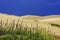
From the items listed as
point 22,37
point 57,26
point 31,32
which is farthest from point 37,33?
point 57,26

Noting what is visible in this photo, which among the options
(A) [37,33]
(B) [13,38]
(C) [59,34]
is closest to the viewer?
(B) [13,38]

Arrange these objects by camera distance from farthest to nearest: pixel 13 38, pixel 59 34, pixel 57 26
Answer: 1. pixel 57 26
2. pixel 59 34
3. pixel 13 38

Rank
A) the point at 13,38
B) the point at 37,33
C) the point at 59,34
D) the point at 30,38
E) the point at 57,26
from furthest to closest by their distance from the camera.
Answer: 1. the point at 57,26
2. the point at 59,34
3. the point at 37,33
4. the point at 30,38
5. the point at 13,38

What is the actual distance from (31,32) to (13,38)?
1.08 metres

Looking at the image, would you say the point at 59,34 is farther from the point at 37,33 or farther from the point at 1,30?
the point at 1,30

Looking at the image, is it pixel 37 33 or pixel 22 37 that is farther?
pixel 37 33

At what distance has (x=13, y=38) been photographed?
6914mm

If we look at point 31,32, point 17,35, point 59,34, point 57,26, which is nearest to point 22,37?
point 17,35

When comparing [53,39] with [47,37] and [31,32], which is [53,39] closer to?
[47,37]

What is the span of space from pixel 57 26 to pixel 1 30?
10.2 feet

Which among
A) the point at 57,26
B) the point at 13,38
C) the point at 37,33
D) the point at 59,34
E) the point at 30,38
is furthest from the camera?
the point at 57,26

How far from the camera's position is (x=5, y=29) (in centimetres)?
792

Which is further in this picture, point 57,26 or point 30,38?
point 57,26

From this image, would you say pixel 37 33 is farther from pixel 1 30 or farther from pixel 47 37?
pixel 1 30
